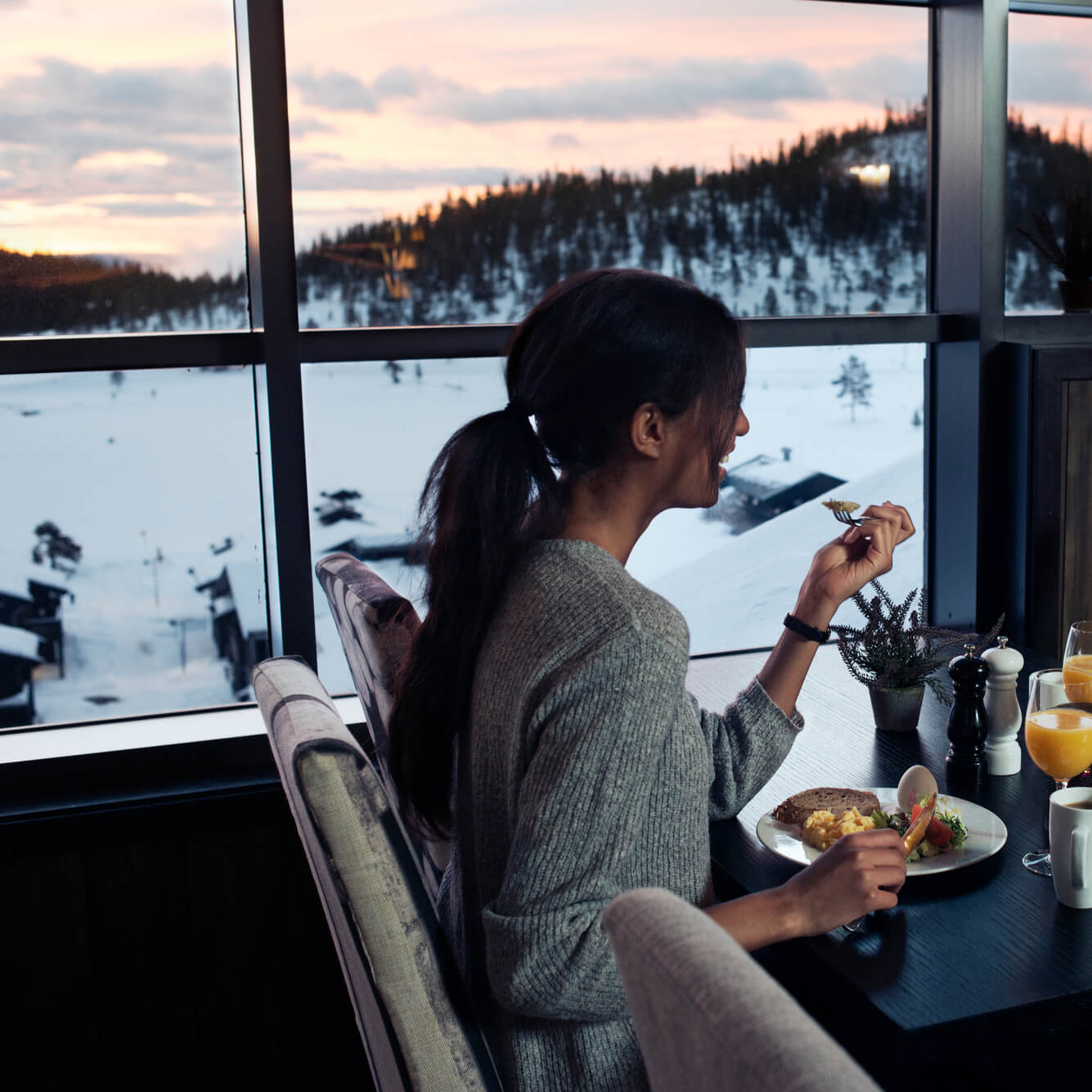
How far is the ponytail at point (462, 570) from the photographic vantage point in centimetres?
110

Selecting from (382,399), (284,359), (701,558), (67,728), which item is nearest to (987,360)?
(701,558)

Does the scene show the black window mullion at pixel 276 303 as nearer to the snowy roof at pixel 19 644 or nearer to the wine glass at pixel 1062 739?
the snowy roof at pixel 19 644

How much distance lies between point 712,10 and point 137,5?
1.09 metres

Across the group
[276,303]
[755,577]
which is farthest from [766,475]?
[276,303]

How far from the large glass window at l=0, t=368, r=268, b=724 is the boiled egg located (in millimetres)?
1217

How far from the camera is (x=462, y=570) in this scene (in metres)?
1.11

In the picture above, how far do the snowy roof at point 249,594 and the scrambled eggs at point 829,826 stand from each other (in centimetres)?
116

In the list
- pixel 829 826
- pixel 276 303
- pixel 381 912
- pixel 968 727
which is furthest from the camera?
pixel 276 303

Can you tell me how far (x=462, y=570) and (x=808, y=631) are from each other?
0.54m

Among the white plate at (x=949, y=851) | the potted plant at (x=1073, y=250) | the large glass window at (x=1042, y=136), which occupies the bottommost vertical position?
the white plate at (x=949, y=851)

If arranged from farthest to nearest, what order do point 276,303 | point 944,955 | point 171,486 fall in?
point 171,486 < point 276,303 < point 944,955

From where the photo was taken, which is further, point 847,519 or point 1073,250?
point 1073,250

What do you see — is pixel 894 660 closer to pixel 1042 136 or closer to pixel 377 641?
pixel 377 641

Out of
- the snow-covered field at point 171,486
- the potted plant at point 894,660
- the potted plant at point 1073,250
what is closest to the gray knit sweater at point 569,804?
the potted plant at point 894,660
